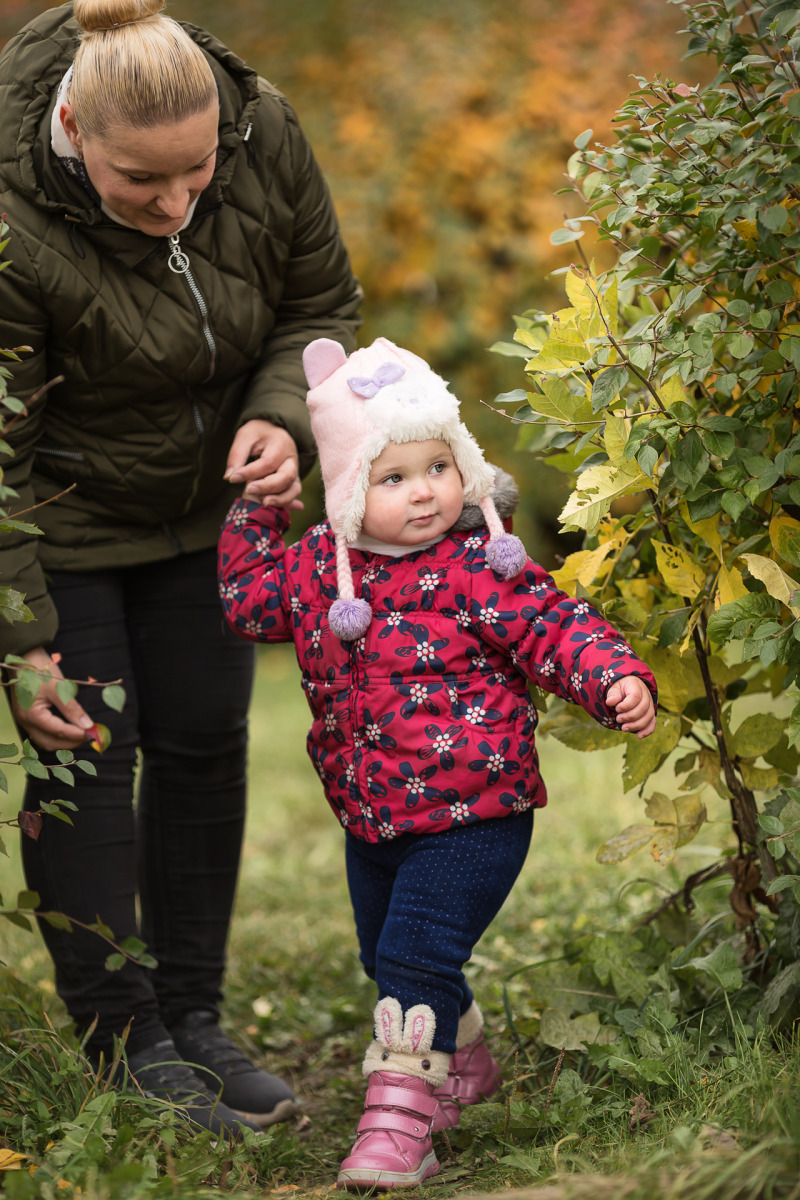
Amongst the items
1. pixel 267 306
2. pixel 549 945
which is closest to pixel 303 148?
pixel 267 306

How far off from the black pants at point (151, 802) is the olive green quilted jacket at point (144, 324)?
0.12m

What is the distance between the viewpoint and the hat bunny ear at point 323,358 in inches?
86.0

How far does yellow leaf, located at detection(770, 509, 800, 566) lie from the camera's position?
6.53 ft

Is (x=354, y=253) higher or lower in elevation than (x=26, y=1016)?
higher

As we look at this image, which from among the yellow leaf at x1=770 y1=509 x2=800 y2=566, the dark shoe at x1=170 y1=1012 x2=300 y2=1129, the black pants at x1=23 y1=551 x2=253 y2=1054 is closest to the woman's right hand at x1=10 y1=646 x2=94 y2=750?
the black pants at x1=23 y1=551 x2=253 y2=1054

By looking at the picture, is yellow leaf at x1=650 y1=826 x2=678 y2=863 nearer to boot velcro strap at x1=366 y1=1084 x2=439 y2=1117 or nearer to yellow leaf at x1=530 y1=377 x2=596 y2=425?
boot velcro strap at x1=366 y1=1084 x2=439 y2=1117

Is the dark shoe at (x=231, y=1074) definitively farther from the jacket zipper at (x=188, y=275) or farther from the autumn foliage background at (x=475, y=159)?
the autumn foliage background at (x=475, y=159)

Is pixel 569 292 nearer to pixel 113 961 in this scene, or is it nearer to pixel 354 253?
pixel 113 961

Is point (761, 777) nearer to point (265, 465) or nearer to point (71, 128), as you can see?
point (265, 465)

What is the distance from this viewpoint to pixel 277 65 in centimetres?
795

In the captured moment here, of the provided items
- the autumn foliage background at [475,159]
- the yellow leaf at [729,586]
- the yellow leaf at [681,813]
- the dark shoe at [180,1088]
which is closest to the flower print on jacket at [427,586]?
the yellow leaf at [729,586]

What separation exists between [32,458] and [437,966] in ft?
3.80

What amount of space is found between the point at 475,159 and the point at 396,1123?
5962 mm

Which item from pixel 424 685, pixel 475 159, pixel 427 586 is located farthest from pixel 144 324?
pixel 475 159
